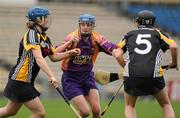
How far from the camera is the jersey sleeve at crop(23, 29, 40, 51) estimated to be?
9.39 metres

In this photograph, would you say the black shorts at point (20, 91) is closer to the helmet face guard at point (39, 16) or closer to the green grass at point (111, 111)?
the helmet face guard at point (39, 16)

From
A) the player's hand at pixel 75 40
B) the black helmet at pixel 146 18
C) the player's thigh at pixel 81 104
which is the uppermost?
the black helmet at pixel 146 18

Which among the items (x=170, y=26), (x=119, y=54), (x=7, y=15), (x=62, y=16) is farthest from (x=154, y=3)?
(x=119, y=54)

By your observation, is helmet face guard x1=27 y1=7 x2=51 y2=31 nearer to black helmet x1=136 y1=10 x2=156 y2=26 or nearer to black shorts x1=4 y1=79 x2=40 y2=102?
black shorts x1=4 y1=79 x2=40 y2=102

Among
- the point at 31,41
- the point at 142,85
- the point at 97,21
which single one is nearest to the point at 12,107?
the point at 31,41

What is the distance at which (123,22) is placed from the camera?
26812mm

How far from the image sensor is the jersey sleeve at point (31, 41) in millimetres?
9391

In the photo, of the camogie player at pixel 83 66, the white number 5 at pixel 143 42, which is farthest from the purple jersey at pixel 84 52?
the white number 5 at pixel 143 42

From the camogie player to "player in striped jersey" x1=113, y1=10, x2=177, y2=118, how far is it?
1004 mm

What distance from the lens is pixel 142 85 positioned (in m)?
9.59

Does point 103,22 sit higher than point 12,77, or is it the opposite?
point 12,77

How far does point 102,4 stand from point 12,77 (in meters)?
18.4

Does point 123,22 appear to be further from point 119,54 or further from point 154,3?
point 119,54

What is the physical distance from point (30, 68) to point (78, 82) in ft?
4.66
